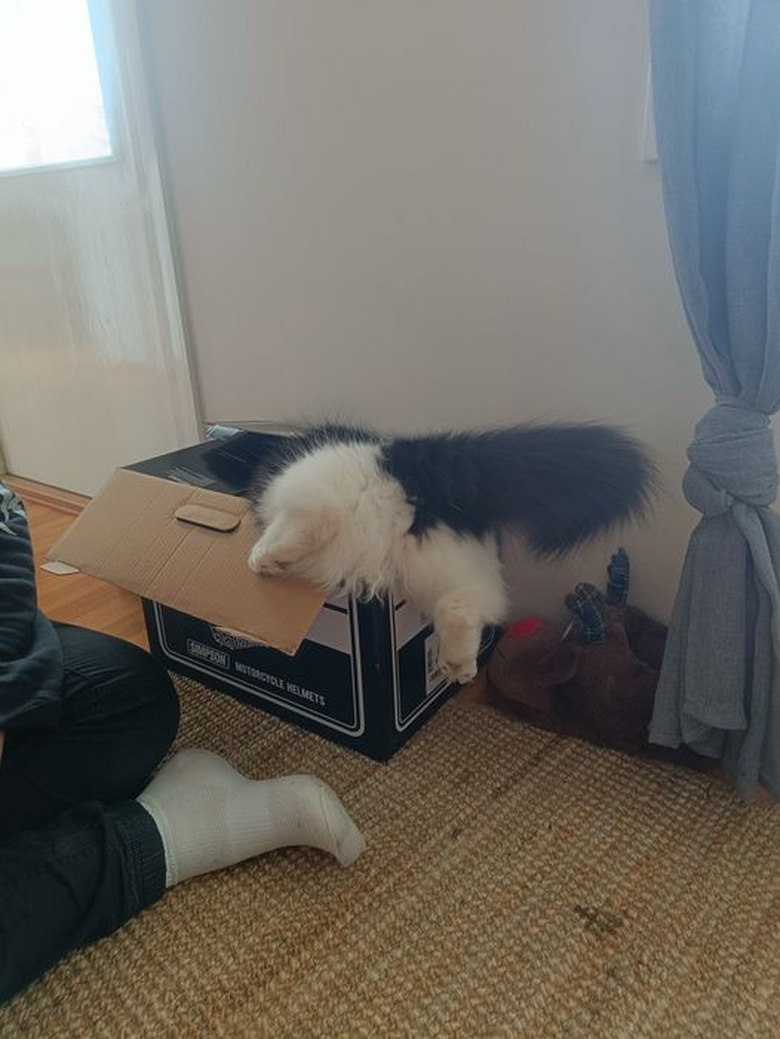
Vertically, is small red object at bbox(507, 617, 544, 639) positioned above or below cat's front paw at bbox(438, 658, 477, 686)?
below

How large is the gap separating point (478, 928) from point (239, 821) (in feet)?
0.94

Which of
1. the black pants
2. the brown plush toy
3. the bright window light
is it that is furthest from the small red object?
the bright window light

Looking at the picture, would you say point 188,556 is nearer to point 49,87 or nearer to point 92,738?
point 92,738

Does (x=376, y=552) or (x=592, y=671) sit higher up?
(x=376, y=552)

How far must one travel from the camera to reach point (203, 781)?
0.87 m

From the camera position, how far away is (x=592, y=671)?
3.33ft

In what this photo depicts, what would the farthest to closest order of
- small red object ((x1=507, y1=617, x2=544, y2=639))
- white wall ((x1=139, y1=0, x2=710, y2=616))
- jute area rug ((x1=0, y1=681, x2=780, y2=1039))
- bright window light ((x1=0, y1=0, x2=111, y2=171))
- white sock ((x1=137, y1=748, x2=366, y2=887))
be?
bright window light ((x1=0, y1=0, x2=111, y2=171))
small red object ((x1=507, y1=617, x2=544, y2=639))
white wall ((x1=139, y1=0, x2=710, y2=616))
white sock ((x1=137, y1=748, x2=366, y2=887))
jute area rug ((x1=0, y1=681, x2=780, y2=1039))

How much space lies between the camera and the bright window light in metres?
1.49

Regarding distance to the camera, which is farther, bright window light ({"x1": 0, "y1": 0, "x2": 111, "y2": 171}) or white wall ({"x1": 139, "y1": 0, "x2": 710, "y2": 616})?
bright window light ({"x1": 0, "y1": 0, "x2": 111, "y2": 171})

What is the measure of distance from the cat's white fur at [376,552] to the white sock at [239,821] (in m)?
0.22

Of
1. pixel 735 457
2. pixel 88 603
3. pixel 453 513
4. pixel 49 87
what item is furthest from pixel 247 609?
pixel 49 87

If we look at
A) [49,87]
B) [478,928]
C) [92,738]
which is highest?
[49,87]

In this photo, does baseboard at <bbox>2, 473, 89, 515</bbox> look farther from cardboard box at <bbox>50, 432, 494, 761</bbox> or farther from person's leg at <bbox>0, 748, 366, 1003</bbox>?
person's leg at <bbox>0, 748, 366, 1003</bbox>

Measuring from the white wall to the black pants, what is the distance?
24.6 inches
